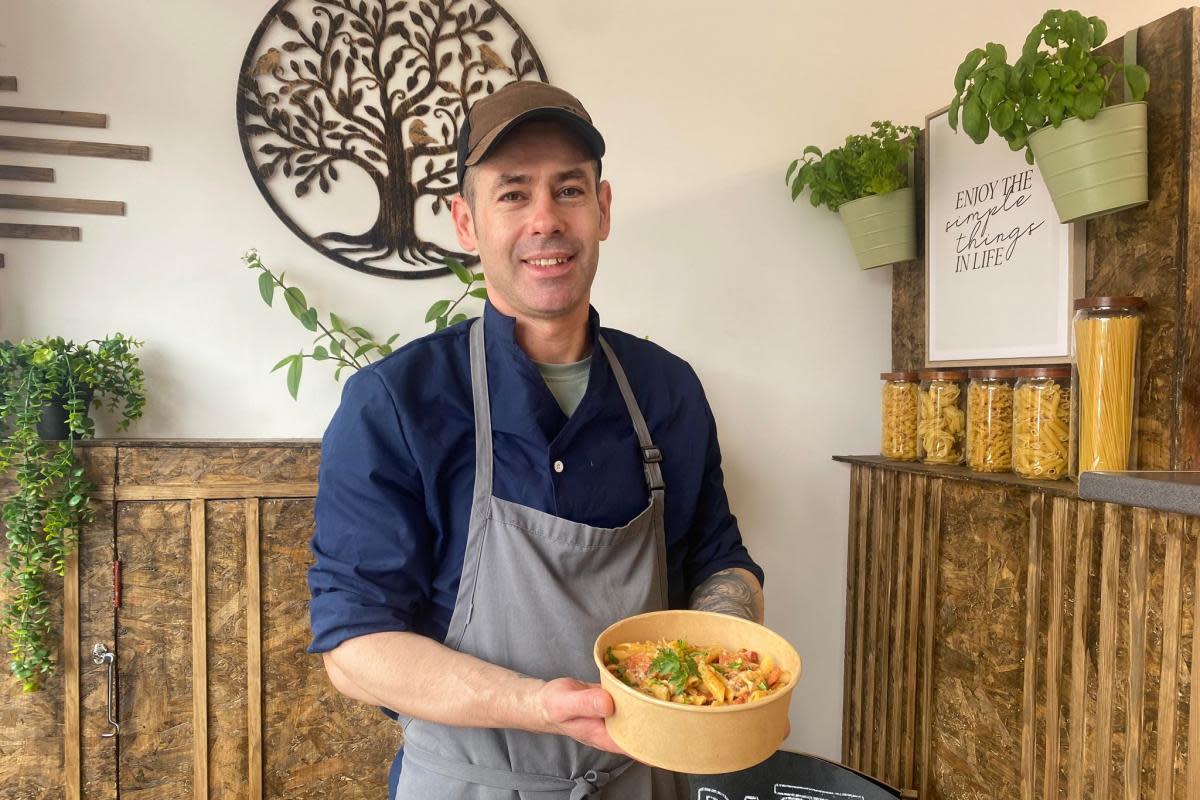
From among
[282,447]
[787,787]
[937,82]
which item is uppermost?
[937,82]

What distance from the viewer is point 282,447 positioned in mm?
1825

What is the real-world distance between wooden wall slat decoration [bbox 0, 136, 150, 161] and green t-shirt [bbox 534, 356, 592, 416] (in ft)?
4.42

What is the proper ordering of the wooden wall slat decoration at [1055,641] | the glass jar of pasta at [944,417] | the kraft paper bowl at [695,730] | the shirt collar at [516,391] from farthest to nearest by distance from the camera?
the glass jar of pasta at [944,417] < the wooden wall slat decoration at [1055,641] < the shirt collar at [516,391] < the kraft paper bowl at [695,730]

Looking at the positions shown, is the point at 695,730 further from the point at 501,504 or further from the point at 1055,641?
the point at 1055,641

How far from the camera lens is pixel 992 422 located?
1779mm

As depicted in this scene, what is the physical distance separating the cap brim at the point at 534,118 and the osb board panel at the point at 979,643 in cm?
120

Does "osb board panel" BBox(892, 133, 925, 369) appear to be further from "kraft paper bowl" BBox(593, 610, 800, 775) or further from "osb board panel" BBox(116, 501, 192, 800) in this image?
"osb board panel" BBox(116, 501, 192, 800)

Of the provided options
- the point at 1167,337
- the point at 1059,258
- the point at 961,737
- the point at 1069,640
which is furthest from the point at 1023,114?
the point at 961,737

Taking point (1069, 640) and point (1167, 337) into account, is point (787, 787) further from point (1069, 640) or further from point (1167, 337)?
point (1167, 337)

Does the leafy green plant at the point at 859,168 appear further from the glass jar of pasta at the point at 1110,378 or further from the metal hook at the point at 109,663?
the metal hook at the point at 109,663

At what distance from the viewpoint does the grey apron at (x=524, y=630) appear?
1.10 metres

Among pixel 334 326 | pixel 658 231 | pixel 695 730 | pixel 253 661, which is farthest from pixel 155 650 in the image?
pixel 658 231

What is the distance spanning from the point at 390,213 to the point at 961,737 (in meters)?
1.96

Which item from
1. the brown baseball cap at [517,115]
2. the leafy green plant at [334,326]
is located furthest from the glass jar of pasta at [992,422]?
the leafy green plant at [334,326]
